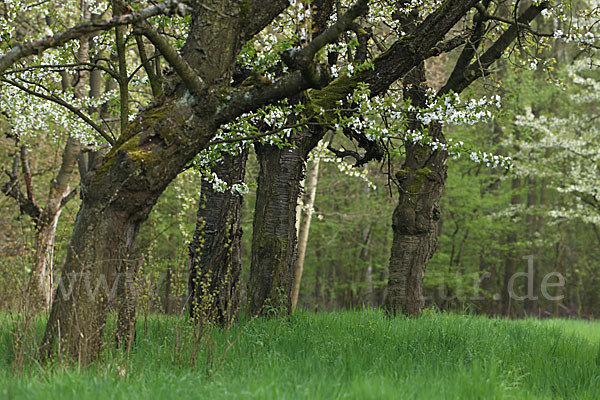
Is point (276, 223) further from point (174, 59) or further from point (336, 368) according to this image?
point (174, 59)

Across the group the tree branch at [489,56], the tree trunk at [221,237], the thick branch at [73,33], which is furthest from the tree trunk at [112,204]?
the tree branch at [489,56]

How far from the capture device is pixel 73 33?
3900 millimetres

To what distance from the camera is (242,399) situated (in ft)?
12.0

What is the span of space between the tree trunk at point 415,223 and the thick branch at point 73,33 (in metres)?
5.92

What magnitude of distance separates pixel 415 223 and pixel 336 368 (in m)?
4.91

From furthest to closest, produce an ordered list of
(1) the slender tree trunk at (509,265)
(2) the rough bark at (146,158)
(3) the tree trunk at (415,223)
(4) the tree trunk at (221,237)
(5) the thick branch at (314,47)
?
(1) the slender tree trunk at (509,265) < (3) the tree trunk at (415,223) < (4) the tree trunk at (221,237) < (2) the rough bark at (146,158) < (5) the thick branch at (314,47)

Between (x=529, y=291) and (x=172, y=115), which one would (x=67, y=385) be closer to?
(x=172, y=115)

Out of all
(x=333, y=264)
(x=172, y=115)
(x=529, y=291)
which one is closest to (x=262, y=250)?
(x=172, y=115)

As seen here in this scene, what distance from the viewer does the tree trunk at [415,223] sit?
9250 millimetres

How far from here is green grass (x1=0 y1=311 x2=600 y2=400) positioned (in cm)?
386

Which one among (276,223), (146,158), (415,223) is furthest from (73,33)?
(415,223)

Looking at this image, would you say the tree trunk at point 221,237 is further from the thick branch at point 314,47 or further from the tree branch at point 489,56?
the tree branch at point 489,56

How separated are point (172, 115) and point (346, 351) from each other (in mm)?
2759

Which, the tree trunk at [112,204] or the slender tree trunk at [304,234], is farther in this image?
the slender tree trunk at [304,234]
